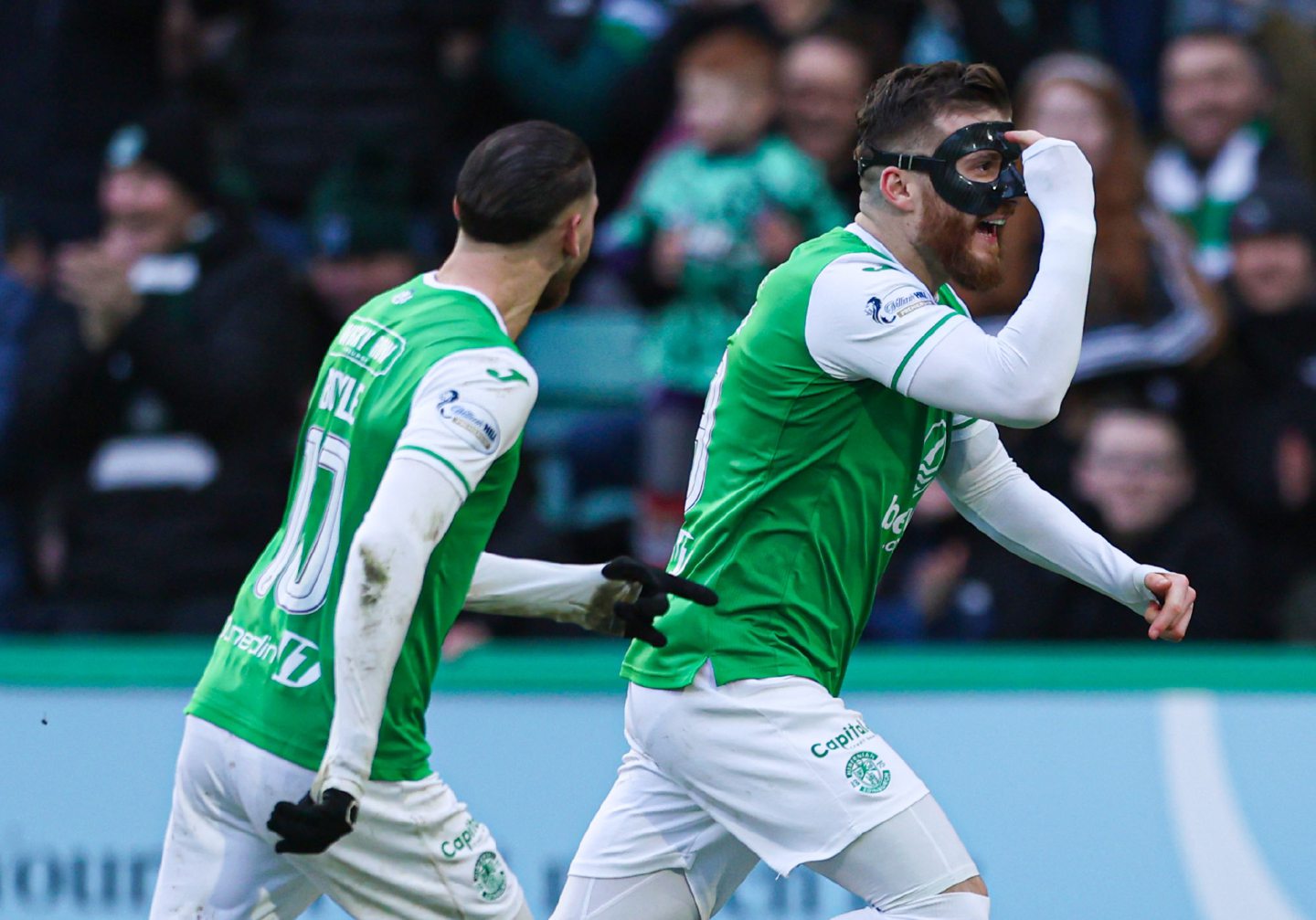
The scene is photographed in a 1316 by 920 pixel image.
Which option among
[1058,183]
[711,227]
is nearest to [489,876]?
[1058,183]

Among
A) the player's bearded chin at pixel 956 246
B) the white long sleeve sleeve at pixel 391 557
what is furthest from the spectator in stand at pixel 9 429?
the player's bearded chin at pixel 956 246

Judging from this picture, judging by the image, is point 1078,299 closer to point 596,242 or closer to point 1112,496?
point 1112,496

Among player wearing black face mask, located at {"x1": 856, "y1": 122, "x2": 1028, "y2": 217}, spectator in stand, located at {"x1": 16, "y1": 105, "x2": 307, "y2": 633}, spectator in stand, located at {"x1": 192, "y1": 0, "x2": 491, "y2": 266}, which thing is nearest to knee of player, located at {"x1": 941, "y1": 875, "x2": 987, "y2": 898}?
player wearing black face mask, located at {"x1": 856, "y1": 122, "x2": 1028, "y2": 217}

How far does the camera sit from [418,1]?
8.55 m

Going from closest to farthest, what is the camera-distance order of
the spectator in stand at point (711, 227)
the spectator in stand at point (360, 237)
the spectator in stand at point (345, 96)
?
the spectator in stand at point (711, 227) < the spectator in stand at point (360, 237) < the spectator in stand at point (345, 96)

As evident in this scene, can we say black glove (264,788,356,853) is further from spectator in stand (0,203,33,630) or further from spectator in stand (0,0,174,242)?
spectator in stand (0,0,174,242)

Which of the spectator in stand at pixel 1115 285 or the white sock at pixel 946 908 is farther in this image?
the spectator in stand at pixel 1115 285

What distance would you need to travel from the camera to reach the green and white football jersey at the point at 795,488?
3.98m

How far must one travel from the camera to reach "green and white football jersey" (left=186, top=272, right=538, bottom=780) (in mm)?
3695

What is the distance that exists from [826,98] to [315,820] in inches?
186

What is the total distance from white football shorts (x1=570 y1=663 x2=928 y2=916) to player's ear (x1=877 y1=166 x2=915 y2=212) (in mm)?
985

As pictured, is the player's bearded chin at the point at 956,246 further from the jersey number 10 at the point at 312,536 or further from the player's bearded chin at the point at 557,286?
the jersey number 10 at the point at 312,536

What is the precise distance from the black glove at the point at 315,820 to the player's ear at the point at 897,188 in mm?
1610

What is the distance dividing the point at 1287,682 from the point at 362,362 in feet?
10.5
